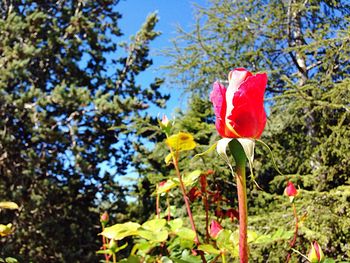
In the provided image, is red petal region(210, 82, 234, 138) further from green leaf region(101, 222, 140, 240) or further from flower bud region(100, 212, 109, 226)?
flower bud region(100, 212, 109, 226)

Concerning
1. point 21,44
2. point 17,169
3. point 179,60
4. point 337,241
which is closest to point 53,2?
point 21,44

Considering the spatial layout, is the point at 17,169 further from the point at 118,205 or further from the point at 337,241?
the point at 337,241

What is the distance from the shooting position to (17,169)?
304 inches

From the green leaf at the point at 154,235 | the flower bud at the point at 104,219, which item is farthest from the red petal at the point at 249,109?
the flower bud at the point at 104,219

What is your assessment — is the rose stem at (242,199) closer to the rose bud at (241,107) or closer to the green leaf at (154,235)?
the rose bud at (241,107)

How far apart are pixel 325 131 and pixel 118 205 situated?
5064mm

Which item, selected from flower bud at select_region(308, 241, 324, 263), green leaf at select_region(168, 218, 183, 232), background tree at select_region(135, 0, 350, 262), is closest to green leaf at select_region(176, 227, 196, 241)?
green leaf at select_region(168, 218, 183, 232)

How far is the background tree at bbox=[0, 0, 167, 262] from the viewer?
24.2 feet

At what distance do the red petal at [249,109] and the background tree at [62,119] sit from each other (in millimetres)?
6209

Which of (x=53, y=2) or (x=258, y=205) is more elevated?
(x=53, y=2)

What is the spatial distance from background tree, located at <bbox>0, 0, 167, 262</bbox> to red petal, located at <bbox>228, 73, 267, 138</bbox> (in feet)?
20.4

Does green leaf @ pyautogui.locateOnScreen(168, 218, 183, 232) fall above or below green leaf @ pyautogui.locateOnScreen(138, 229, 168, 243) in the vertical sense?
above

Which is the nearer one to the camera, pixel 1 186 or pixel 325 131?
pixel 325 131

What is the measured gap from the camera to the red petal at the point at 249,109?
0.45 m
